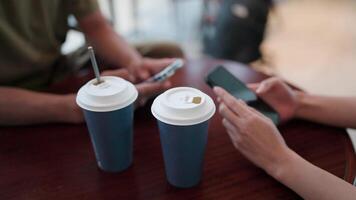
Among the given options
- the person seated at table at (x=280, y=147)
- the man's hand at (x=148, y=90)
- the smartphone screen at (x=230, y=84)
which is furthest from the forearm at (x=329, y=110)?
the man's hand at (x=148, y=90)

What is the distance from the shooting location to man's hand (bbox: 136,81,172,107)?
0.84 meters

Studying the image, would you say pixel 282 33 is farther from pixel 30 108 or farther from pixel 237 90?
pixel 30 108

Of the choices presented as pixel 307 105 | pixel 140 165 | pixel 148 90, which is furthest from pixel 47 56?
pixel 307 105

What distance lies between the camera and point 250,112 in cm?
68

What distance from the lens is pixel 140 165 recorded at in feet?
2.34

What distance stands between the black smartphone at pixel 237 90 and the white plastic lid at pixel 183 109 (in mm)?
247

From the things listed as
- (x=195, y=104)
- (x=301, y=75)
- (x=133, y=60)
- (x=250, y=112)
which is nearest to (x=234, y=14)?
(x=301, y=75)

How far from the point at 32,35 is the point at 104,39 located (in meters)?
0.23

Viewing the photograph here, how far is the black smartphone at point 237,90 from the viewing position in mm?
828

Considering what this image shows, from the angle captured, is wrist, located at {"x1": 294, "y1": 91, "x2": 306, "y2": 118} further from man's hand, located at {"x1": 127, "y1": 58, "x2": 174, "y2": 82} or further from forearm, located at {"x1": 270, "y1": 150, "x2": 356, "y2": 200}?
man's hand, located at {"x1": 127, "y1": 58, "x2": 174, "y2": 82}

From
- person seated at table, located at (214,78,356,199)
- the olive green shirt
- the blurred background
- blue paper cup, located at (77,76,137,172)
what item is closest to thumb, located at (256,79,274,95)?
person seated at table, located at (214,78,356,199)

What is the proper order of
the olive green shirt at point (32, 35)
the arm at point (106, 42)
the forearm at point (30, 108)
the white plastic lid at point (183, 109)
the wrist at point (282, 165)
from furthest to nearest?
the arm at point (106, 42), the olive green shirt at point (32, 35), the forearm at point (30, 108), the wrist at point (282, 165), the white plastic lid at point (183, 109)

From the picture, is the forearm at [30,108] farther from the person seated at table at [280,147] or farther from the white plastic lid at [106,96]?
the person seated at table at [280,147]

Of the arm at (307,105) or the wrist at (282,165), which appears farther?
the arm at (307,105)
